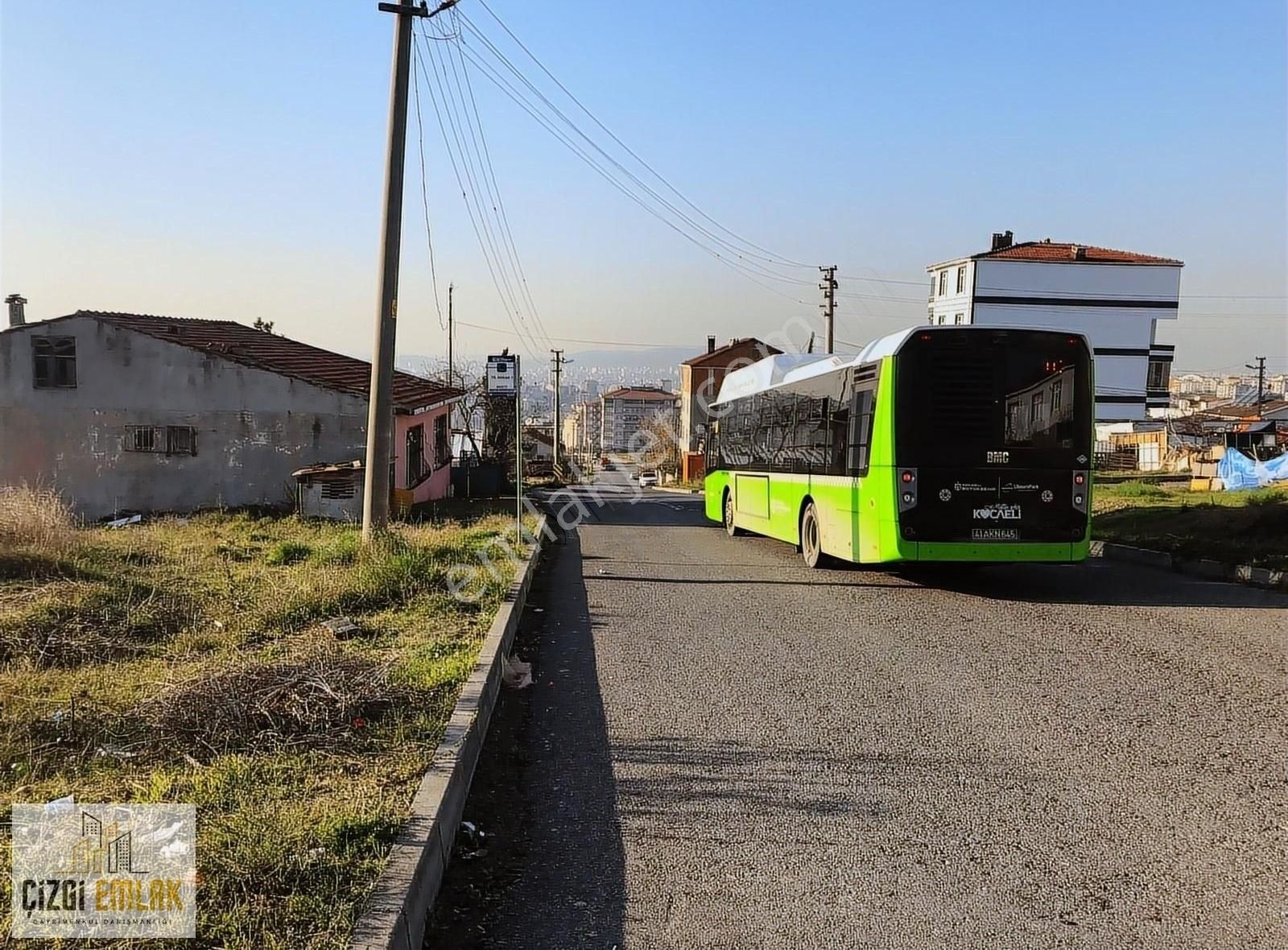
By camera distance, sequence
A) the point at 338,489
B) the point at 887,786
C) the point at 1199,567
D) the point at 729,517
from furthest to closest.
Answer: the point at 338,489 → the point at 729,517 → the point at 1199,567 → the point at 887,786

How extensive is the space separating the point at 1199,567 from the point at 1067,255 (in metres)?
62.7

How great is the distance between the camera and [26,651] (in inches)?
285

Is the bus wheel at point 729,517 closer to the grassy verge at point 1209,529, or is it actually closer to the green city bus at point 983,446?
the grassy verge at point 1209,529

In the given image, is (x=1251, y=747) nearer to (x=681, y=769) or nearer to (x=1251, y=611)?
(x=681, y=769)

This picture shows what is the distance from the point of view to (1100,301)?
68500 millimetres

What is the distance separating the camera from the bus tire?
19297mm

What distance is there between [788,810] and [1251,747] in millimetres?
3018

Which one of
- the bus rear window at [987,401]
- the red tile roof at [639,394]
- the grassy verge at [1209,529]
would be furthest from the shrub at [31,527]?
the red tile roof at [639,394]

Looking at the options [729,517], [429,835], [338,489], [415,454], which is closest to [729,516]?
[729,517]

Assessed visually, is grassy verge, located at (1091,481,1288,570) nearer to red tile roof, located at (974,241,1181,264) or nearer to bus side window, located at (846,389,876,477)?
bus side window, located at (846,389,876,477)

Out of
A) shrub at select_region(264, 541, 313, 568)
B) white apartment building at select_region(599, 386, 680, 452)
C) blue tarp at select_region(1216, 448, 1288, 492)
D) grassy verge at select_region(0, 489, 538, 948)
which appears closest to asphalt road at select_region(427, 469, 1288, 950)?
grassy verge at select_region(0, 489, 538, 948)

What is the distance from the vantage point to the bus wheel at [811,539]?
539 inches

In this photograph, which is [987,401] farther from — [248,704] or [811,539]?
[248,704]

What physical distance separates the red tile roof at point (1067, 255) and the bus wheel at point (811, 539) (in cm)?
5857
